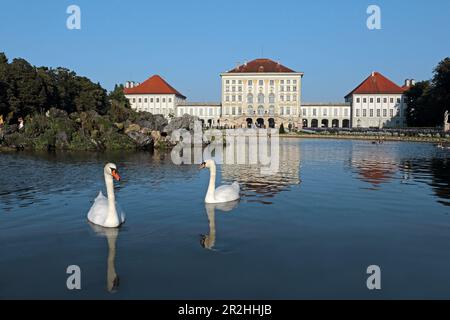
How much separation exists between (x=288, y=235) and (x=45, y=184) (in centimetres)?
995

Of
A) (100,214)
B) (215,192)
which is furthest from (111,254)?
(215,192)

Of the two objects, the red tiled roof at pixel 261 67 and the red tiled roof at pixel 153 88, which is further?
the red tiled roof at pixel 153 88

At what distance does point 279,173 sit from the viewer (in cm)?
1941

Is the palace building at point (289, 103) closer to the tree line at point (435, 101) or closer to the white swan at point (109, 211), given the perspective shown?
the tree line at point (435, 101)

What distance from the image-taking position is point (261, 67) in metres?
116

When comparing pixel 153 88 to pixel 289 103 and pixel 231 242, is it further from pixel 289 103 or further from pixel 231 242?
pixel 231 242

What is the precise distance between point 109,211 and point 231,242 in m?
2.74

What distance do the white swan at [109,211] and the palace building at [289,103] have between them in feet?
332

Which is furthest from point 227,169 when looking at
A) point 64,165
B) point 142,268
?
point 142,268

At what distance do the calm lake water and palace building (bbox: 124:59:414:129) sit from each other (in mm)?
97668

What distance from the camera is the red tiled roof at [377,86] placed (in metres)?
114

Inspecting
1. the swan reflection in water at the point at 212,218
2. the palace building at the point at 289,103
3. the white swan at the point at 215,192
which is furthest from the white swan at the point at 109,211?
the palace building at the point at 289,103

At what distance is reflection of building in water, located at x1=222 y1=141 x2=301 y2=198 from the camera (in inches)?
569

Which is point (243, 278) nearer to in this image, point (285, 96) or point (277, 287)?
point (277, 287)
